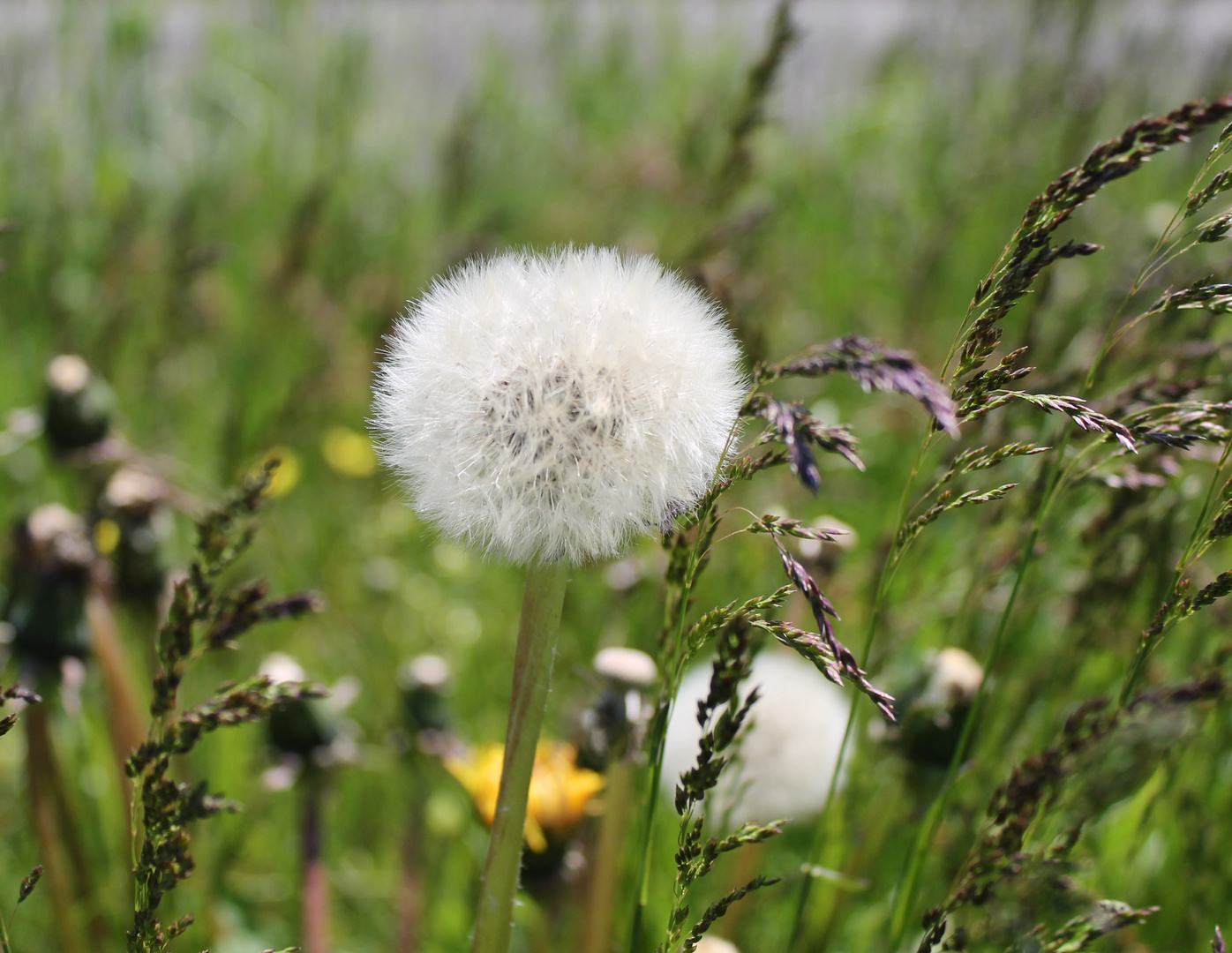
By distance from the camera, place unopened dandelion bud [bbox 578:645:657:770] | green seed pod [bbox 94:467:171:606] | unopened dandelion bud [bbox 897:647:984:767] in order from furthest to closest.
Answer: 1. green seed pod [bbox 94:467:171:606]
2. unopened dandelion bud [bbox 897:647:984:767]
3. unopened dandelion bud [bbox 578:645:657:770]

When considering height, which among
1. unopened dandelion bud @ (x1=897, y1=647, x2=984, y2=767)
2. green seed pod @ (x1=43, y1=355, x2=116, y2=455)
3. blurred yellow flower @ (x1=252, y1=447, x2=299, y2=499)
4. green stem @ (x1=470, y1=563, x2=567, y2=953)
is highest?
blurred yellow flower @ (x1=252, y1=447, x2=299, y2=499)

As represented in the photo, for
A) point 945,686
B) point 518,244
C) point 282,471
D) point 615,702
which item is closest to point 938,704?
point 945,686

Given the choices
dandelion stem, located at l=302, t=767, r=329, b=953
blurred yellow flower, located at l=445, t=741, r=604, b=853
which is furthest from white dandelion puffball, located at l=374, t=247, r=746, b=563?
dandelion stem, located at l=302, t=767, r=329, b=953

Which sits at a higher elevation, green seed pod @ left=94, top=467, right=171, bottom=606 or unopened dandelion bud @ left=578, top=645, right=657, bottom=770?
green seed pod @ left=94, top=467, right=171, bottom=606

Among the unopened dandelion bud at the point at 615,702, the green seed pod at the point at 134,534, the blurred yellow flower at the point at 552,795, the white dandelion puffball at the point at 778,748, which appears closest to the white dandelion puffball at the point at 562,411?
the unopened dandelion bud at the point at 615,702

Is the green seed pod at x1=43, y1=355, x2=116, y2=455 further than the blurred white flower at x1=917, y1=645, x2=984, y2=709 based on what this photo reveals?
Yes

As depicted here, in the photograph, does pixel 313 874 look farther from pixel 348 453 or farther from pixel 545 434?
pixel 348 453

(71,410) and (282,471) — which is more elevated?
(282,471)

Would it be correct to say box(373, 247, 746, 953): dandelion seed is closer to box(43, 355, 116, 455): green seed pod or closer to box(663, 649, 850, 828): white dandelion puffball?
box(663, 649, 850, 828): white dandelion puffball
